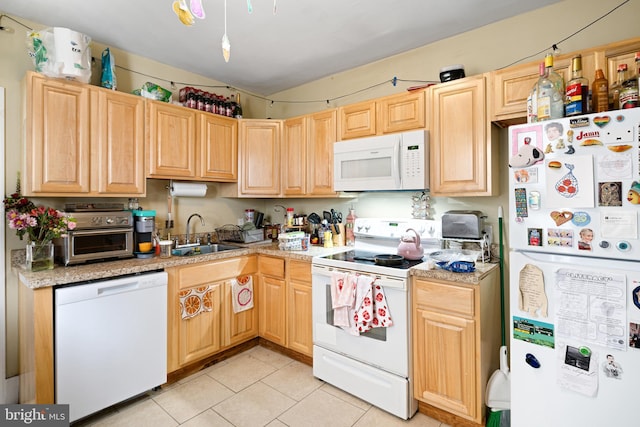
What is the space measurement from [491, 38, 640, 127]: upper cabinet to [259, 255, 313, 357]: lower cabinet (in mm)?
1746

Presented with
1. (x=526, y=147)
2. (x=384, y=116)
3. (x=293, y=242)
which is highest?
(x=384, y=116)

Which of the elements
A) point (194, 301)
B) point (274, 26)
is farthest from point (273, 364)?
point (274, 26)

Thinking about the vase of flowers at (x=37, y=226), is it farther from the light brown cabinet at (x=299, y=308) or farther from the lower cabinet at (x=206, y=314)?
the light brown cabinet at (x=299, y=308)

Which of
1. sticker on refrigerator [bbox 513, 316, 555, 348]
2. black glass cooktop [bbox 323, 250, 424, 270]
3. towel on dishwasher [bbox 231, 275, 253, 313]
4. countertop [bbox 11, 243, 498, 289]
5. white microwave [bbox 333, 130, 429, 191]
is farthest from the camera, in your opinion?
towel on dishwasher [bbox 231, 275, 253, 313]

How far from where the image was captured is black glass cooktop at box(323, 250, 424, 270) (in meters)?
2.20

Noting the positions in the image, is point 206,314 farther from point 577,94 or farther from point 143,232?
point 577,94

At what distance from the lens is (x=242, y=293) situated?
2832 millimetres

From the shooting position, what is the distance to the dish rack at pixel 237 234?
3.23 meters

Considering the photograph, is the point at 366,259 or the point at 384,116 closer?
the point at 366,259

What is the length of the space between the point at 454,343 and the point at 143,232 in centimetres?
238

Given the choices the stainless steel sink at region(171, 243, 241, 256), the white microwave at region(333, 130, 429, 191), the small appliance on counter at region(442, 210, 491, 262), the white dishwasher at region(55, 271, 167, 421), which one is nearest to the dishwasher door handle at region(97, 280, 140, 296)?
the white dishwasher at region(55, 271, 167, 421)

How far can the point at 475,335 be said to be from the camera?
6.02 feet

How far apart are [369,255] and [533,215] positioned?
123cm

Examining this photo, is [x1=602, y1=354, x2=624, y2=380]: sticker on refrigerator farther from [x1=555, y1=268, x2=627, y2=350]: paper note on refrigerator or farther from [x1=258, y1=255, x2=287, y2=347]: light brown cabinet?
[x1=258, y1=255, x2=287, y2=347]: light brown cabinet
